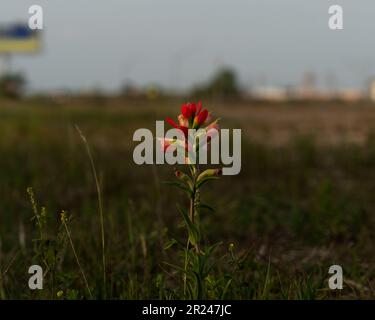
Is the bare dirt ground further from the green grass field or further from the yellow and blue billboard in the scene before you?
the yellow and blue billboard

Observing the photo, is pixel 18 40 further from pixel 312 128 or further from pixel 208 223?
pixel 208 223

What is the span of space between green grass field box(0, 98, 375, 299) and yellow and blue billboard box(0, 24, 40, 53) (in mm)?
37101

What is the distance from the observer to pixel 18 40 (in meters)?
42.4

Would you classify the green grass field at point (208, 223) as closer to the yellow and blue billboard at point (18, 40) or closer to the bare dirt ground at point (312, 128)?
the bare dirt ground at point (312, 128)

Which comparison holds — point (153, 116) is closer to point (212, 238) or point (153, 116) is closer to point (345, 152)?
point (345, 152)

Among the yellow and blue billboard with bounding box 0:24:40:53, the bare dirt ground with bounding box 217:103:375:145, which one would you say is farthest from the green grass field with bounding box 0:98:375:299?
the yellow and blue billboard with bounding box 0:24:40:53

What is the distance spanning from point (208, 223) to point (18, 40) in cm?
4221

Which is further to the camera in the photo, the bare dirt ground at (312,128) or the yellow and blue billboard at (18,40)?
the yellow and blue billboard at (18,40)

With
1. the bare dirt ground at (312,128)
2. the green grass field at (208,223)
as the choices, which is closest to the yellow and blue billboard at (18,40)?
the bare dirt ground at (312,128)

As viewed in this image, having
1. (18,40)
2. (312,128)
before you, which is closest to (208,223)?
(312,128)

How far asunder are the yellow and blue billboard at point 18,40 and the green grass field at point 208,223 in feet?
122

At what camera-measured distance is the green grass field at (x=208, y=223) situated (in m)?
2.20

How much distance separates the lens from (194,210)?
5.61ft

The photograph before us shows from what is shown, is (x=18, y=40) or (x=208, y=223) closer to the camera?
(x=208, y=223)
